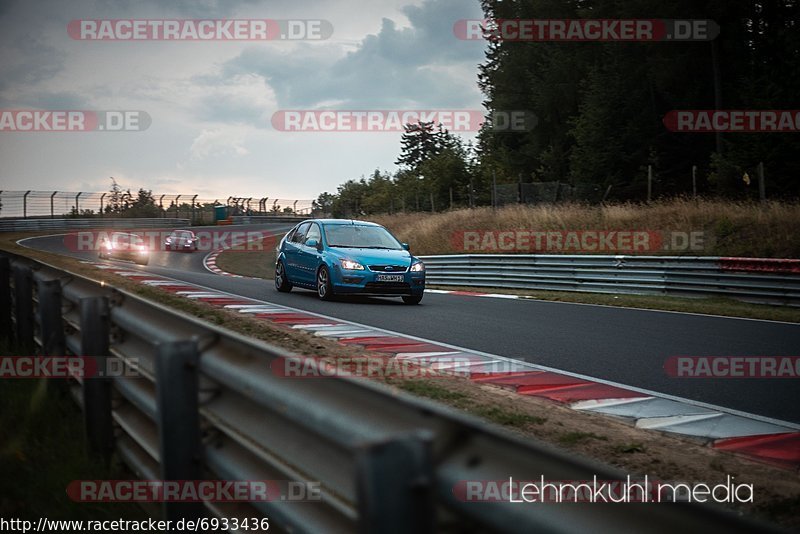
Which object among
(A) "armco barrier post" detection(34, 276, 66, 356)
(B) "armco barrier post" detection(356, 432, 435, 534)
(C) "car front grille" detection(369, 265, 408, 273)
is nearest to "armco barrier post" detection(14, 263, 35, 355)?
(A) "armco barrier post" detection(34, 276, 66, 356)

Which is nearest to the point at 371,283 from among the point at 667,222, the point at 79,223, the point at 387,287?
the point at 387,287

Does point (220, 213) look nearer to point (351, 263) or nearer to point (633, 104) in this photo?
point (633, 104)

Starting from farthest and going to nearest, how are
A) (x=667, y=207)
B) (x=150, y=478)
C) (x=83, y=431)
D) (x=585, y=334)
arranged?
(x=667, y=207)
(x=585, y=334)
(x=83, y=431)
(x=150, y=478)

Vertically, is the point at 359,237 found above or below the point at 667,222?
below

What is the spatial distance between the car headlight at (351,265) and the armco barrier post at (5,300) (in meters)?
6.83

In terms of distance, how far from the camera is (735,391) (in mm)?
6535

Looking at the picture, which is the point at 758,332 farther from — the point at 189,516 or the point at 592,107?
the point at 592,107

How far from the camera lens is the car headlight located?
13766mm

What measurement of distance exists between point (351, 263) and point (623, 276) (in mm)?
7116

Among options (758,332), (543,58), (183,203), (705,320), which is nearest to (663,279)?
(705,320)

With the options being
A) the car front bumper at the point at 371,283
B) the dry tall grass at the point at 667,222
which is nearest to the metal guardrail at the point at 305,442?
the car front bumper at the point at 371,283

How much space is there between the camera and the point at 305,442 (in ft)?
7.23

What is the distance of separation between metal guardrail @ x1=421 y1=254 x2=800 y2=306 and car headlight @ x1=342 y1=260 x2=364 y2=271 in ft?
22.6

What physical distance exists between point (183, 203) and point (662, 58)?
135 ft
